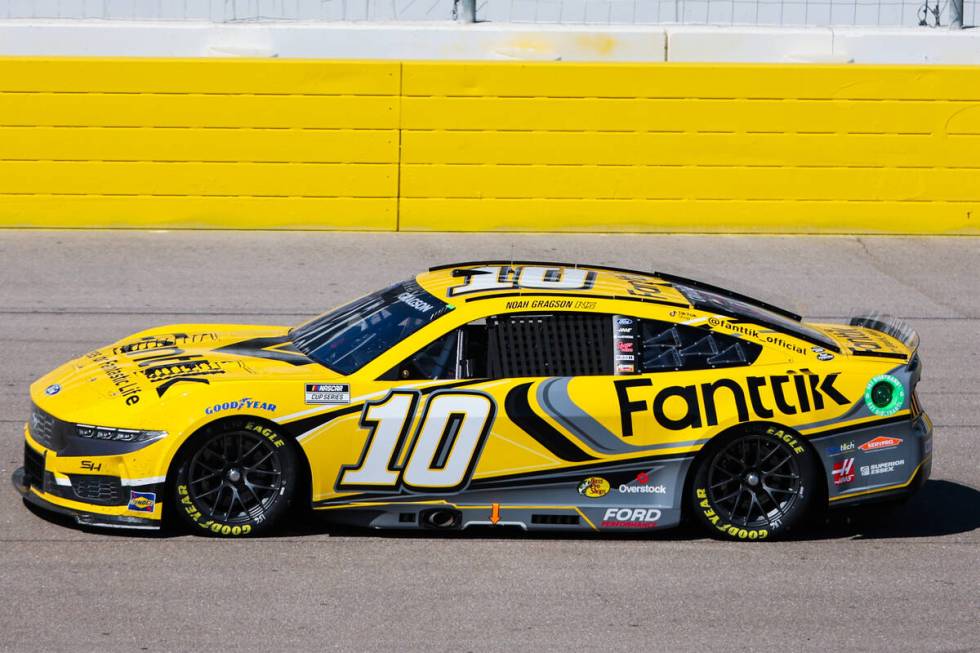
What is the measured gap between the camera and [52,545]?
6613 millimetres

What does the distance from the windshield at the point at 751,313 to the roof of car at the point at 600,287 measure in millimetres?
57

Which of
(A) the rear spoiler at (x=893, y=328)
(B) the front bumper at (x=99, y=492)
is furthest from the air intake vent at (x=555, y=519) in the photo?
(A) the rear spoiler at (x=893, y=328)

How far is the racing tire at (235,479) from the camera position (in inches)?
259

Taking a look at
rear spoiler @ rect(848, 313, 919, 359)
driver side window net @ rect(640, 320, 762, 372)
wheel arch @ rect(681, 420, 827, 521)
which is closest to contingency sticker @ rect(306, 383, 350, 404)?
driver side window net @ rect(640, 320, 762, 372)

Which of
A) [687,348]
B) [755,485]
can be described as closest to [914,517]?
[755,485]

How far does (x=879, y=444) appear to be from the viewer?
6.92 m

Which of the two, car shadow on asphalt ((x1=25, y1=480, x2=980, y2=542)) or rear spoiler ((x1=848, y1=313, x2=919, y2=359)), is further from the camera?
rear spoiler ((x1=848, y1=313, x2=919, y2=359))

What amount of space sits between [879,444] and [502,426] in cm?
186

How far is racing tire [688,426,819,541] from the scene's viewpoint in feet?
22.4

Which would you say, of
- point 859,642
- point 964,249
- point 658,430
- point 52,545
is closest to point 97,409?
point 52,545

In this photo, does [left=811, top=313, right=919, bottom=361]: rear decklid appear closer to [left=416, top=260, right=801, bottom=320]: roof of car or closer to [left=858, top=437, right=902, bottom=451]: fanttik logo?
[left=416, top=260, right=801, bottom=320]: roof of car

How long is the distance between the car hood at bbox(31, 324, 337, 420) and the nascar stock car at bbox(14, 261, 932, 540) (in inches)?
0.7

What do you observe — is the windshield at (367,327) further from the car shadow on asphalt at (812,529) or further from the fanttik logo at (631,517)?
the fanttik logo at (631,517)

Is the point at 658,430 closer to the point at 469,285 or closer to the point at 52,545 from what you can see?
the point at 469,285
